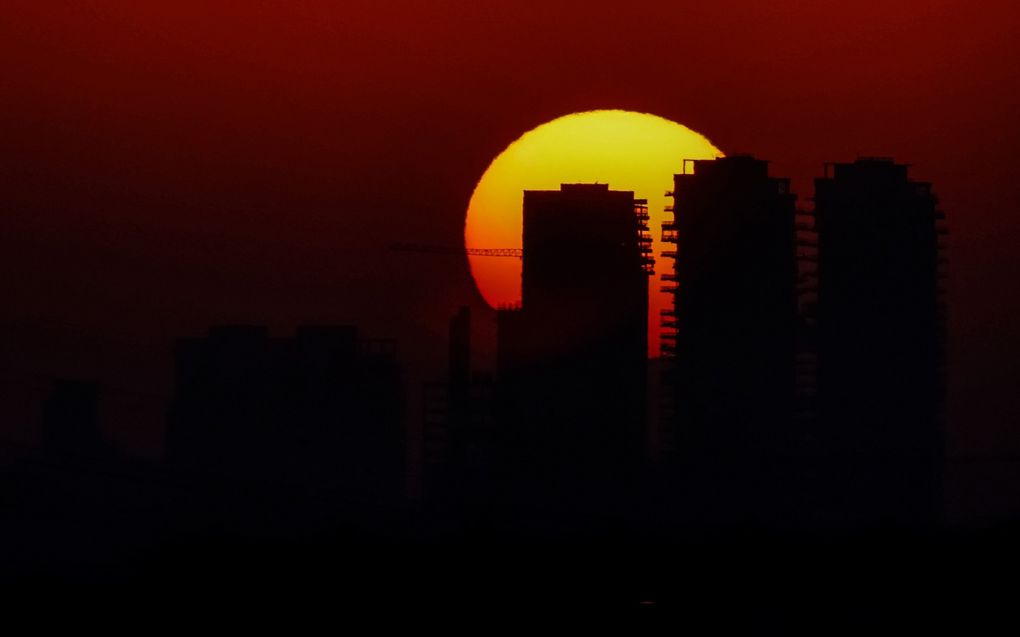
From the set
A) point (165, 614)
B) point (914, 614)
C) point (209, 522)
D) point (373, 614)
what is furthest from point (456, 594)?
point (209, 522)

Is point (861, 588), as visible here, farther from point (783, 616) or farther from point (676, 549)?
point (676, 549)

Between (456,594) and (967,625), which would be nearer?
(967,625)

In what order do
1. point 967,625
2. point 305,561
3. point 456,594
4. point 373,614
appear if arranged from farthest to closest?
point 305,561
point 456,594
point 373,614
point 967,625

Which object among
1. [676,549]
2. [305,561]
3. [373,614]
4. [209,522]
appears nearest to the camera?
[373,614]

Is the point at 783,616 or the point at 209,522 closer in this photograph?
the point at 783,616

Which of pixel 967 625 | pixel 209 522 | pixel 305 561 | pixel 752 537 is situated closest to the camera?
pixel 967 625

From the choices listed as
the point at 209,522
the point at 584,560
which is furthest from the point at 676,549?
the point at 209,522

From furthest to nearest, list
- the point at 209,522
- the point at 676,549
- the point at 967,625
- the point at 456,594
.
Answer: the point at 209,522
the point at 676,549
the point at 456,594
the point at 967,625


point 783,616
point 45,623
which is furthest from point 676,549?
point 45,623

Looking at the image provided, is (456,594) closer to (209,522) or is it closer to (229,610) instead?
(229,610)
